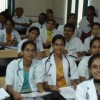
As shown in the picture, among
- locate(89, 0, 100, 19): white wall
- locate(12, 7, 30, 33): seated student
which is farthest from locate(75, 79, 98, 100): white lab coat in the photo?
locate(12, 7, 30, 33): seated student

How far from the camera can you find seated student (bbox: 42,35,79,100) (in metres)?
3.72

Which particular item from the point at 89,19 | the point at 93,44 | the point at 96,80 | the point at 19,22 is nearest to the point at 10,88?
the point at 96,80

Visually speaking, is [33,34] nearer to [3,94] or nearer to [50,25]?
[50,25]

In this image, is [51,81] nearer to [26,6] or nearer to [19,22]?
[19,22]

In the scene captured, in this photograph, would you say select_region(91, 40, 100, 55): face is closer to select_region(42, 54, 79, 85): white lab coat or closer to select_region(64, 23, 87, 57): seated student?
select_region(42, 54, 79, 85): white lab coat

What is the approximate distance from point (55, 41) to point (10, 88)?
959mm

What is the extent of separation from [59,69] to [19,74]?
593 millimetres

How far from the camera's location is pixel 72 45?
5.29 meters

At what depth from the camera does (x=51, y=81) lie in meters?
3.71

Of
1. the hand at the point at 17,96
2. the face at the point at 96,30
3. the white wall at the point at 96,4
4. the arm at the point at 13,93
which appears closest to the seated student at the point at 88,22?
the white wall at the point at 96,4

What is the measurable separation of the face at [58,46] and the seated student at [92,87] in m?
1.01

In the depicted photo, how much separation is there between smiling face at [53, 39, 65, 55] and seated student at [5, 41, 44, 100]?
39cm

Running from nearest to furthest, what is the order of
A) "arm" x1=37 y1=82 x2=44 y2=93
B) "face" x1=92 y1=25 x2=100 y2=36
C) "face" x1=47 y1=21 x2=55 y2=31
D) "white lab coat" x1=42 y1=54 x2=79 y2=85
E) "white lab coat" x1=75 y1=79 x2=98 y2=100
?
"white lab coat" x1=75 y1=79 x2=98 y2=100, "arm" x1=37 y1=82 x2=44 y2=93, "white lab coat" x1=42 y1=54 x2=79 y2=85, "face" x1=92 y1=25 x2=100 y2=36, "face" x1=47 y1=21 x2=55 y2=31

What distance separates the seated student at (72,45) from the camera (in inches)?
205
